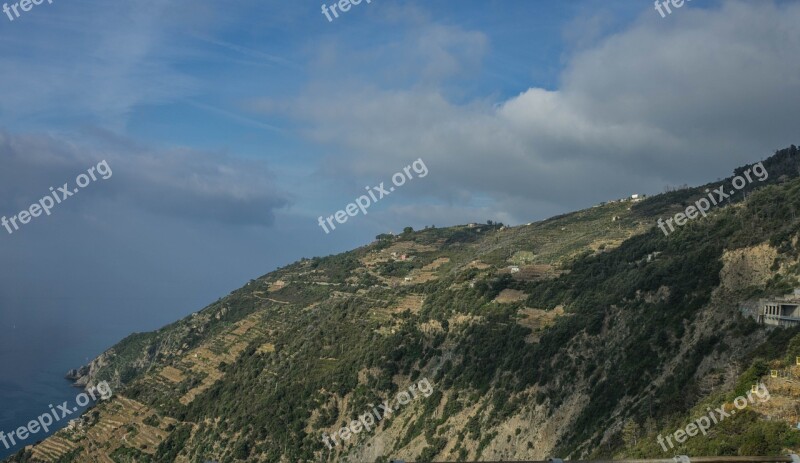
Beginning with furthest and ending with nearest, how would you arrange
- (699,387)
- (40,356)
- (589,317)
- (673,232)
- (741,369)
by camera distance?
(40,356), (673,232), (589,317), (699,387), (741,369)

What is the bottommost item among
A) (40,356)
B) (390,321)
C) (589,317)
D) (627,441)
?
(627,441)

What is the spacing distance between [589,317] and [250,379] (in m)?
31.6

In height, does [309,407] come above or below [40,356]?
below

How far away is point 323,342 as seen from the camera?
2037 inches

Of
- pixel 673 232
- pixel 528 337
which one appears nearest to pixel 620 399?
pixel 528 337

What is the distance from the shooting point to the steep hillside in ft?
75.7

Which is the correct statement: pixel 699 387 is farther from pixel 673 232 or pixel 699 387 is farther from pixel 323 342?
pixel 323 342

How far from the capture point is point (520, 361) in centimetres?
3412

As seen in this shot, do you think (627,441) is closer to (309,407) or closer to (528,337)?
(528,337)

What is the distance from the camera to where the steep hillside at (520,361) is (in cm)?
2308

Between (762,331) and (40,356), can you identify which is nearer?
(762,331)

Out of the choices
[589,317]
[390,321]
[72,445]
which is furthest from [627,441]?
[72,445]

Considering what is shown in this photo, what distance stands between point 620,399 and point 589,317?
7876 mm

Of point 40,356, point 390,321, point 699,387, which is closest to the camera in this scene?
point 699,387
